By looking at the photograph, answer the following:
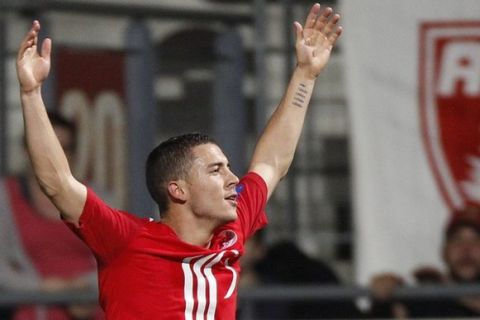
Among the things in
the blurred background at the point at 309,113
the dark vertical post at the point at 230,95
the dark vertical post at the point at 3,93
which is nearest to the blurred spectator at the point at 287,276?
the blurred background at the point at 309,113

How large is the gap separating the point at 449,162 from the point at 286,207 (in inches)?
40.3

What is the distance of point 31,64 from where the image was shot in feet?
18.7

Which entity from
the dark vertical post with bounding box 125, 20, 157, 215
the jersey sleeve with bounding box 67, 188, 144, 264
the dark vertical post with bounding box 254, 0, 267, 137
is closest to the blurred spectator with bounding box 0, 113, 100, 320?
the dark vertical post with bounding box 125, 20, 157, 215

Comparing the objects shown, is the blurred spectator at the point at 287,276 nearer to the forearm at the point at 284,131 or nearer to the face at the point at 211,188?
the forearm at the point at 284,131

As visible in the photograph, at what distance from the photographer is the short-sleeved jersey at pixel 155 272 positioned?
582 cm

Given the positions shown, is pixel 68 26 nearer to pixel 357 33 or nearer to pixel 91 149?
pixel 91 149

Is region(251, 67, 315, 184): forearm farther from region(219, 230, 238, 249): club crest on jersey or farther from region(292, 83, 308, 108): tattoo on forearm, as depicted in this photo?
region(219, 230, 238, 249): club crest on jersey

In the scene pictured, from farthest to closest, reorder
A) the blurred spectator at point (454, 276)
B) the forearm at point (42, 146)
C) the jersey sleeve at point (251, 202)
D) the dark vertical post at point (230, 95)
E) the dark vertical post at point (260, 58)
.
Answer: the dark vertical post at point (230, 95) → the dark vertical post at point (260, 58) → the blurred spectator at point (454, 276) → the jersey sleeve at point (251, 202) → the forearm at point (42, 146)

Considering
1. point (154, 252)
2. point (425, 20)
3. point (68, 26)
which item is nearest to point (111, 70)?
point (68, 26)

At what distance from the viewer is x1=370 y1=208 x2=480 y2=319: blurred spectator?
26.8 feet

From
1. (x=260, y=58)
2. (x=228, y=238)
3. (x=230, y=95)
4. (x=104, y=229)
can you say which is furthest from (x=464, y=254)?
(x=104, y=229)

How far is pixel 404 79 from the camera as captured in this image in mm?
8484

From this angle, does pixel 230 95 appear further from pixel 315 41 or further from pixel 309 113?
pixel 315 41

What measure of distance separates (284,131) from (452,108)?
7.11 feet
